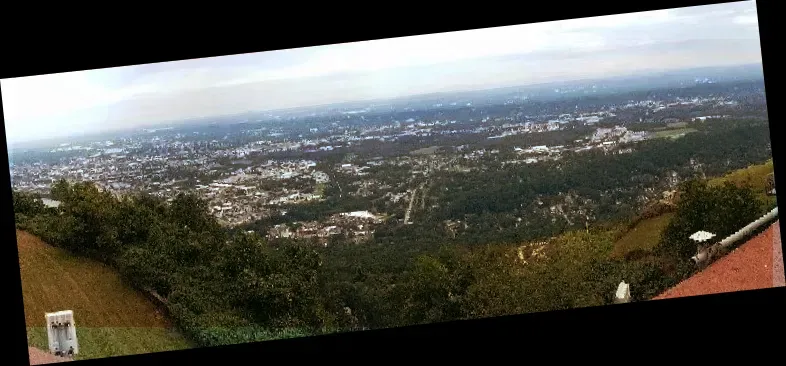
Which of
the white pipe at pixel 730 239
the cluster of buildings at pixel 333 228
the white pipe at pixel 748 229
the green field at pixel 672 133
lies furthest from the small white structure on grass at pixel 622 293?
the cluster of buildings at pixel 333 228

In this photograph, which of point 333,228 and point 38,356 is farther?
point 333,228

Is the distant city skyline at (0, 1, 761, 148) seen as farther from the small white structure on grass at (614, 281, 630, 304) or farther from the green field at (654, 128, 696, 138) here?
the small white structure on grass at (614, 281, 630, 304)

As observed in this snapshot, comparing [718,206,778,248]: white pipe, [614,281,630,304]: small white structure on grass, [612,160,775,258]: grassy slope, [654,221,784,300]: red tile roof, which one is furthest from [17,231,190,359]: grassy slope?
[718,206,778,248]: white pipe

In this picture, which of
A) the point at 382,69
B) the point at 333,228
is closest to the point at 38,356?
the point at 333,228

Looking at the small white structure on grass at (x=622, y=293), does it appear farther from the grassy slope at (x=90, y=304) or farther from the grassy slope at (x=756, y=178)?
the grassy slope at (x=90, y=304)

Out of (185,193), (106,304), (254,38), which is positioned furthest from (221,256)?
(254,38)

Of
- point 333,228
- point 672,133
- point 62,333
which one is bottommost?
point 62,333

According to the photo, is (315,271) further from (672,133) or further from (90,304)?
(672,133)
